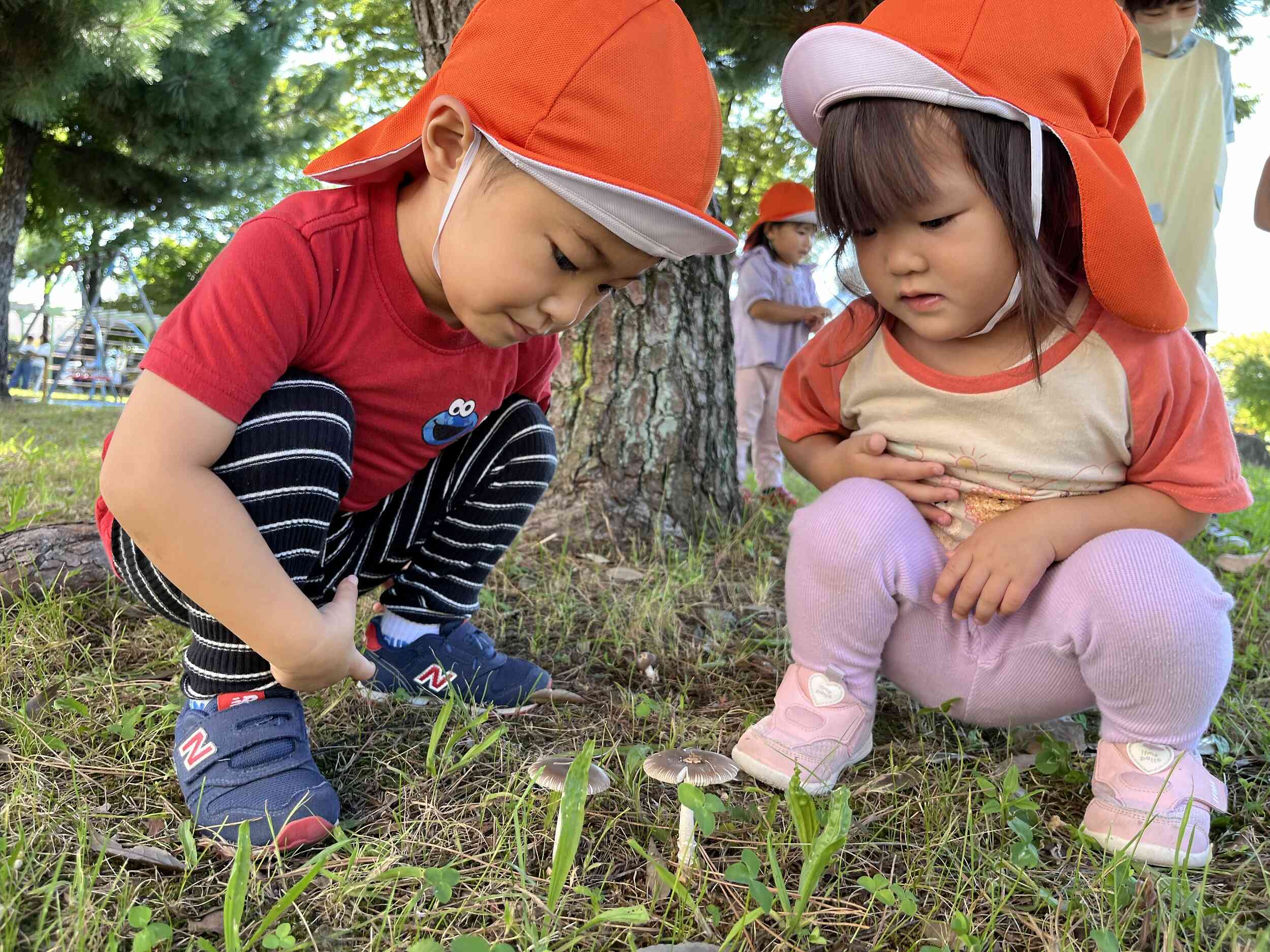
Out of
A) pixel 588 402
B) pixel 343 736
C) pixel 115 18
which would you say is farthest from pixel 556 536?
pixel 115 18

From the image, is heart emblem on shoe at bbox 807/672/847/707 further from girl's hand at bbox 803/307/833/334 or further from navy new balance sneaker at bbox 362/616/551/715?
girl's hand at bbox 803/307/833/334

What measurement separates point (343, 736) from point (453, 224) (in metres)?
0.86

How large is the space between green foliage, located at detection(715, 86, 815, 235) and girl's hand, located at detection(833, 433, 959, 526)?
11.3 metres

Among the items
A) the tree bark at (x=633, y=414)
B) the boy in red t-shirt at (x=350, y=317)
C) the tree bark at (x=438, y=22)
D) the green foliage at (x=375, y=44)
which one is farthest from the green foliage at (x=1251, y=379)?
the boy in red t-shirt at (x=350, y=317)

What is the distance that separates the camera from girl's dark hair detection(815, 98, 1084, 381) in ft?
4.33

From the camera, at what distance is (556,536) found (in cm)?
263

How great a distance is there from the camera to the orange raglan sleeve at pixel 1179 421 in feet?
4.60

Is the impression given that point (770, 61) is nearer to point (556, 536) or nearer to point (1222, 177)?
point (1222, 177)

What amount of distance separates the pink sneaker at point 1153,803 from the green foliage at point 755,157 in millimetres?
11729

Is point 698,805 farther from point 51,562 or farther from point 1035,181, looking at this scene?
point 51,562

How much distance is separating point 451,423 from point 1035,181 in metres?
1.04

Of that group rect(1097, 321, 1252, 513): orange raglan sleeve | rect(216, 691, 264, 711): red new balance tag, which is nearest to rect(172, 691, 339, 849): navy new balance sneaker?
rect(216, 691, 264, 711): red new balance tag

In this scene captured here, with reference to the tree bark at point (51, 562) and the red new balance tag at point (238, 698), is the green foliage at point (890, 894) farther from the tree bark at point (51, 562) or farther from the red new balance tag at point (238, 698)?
the tree bark at point (51, 562)

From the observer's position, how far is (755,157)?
Answer: 43.8 feet
